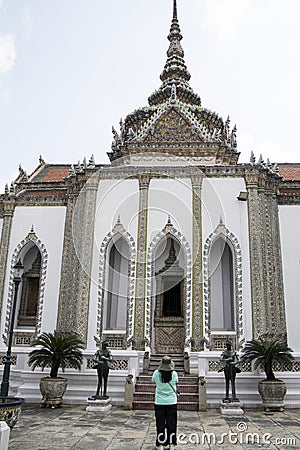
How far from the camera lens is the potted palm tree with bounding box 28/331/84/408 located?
9922 millimetres

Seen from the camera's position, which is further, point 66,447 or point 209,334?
point 209,334

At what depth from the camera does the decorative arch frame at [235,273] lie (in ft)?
38.3

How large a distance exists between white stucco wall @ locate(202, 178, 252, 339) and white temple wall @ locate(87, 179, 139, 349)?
2023 mm

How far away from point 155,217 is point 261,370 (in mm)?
4951

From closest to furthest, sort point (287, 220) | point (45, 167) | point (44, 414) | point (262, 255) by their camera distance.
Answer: point (44, 414) → point (262, 255) → point (287, 220) → point (45, 167)

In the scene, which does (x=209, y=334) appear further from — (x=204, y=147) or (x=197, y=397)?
(x=204, y=147)

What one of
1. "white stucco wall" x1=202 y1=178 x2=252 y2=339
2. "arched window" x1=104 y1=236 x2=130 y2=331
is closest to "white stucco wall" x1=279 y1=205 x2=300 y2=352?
"white stucco wall" x1=202 y1=178 x2=252 y2=339

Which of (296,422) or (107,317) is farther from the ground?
(107,317)

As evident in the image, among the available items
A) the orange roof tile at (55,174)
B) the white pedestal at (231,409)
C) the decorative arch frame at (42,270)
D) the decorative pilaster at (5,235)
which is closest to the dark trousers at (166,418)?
the white pedestal at (231,409)

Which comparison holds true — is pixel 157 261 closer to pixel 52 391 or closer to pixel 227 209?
pixel 227 209

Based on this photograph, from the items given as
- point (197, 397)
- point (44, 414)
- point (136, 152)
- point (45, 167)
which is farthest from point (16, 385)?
point (45, 167)

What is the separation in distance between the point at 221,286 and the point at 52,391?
566 centimetres

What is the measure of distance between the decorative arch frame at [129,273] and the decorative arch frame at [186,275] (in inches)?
16.6

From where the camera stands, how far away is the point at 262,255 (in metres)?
12.4
